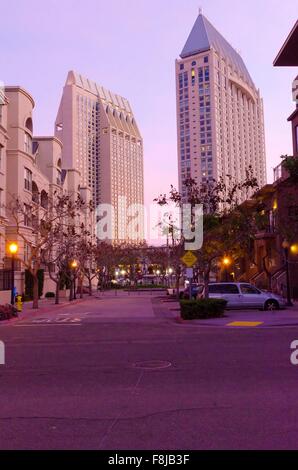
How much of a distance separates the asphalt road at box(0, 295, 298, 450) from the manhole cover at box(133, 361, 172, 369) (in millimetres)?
22

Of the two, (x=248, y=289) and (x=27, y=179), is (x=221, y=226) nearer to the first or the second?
(x=248, y=289)

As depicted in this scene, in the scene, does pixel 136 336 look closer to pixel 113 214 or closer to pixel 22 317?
pixel 22 317

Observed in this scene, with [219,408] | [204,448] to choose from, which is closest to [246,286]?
[219,408]

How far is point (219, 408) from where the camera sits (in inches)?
287

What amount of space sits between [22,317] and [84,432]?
21372 mm

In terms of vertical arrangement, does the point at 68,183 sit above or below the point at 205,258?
above

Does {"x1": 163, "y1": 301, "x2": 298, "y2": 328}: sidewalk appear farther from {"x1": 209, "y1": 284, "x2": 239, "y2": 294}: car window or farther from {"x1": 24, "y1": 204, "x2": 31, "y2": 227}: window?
{"x1": 24, "y1": 204, "x2": 31, "y2": 227}: window

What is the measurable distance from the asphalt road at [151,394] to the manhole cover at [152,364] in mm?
22

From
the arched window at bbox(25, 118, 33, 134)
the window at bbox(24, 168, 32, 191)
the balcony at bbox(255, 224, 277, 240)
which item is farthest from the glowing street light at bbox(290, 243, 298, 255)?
the arched window at bbox(25, 118, 33, 134)

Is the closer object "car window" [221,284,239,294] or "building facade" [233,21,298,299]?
"car window" [221,284,239,294]

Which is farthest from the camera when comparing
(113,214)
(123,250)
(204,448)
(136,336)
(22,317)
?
(113,214)

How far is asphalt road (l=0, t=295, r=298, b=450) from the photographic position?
19.6 ft

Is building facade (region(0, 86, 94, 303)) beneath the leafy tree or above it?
above

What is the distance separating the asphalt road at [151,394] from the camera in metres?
5.98
